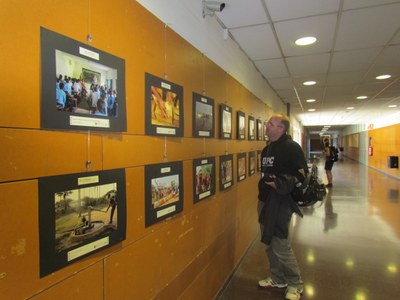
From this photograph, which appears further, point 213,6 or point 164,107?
point 213,6

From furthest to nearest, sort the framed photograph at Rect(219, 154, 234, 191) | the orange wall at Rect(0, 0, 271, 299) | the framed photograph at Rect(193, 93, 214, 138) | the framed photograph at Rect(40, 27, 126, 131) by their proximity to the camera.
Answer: the framed photograph at Rect(219, 154, 234, 191) → the framed photograph at Rect(193, 93, 214, 138) → the framed photograph at Rect(40, 27, 126, 131) → the orange wall at Rect(0, 0, 271, 299)

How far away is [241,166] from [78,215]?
2546 millimetres

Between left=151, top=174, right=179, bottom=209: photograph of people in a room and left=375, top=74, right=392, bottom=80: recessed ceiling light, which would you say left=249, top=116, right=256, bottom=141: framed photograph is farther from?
left=375, top=74, right=392, bottom=80: recessed ceiling light

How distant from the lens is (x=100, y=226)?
1.19m

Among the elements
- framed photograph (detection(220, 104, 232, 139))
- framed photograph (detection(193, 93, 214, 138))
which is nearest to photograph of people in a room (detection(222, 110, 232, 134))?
framed photograph (detection(220, 104, 232, 139))

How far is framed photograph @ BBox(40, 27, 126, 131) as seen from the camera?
3.13 feet

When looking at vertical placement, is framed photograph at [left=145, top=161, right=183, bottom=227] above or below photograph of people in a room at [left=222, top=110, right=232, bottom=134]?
below

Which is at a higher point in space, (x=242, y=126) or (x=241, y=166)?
(x=242, y=126)

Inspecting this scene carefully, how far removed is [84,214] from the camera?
1.11 meters

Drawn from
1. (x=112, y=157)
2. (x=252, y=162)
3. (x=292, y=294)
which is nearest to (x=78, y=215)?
(x=112, y=157)

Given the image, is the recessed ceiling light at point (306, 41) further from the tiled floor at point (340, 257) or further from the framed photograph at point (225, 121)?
the tiled floor at point (340, 257)

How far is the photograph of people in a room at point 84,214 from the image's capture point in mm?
1010

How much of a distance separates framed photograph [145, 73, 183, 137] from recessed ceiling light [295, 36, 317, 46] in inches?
83.6

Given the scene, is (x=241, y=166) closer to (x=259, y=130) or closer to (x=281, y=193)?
(x=281, y=193)
